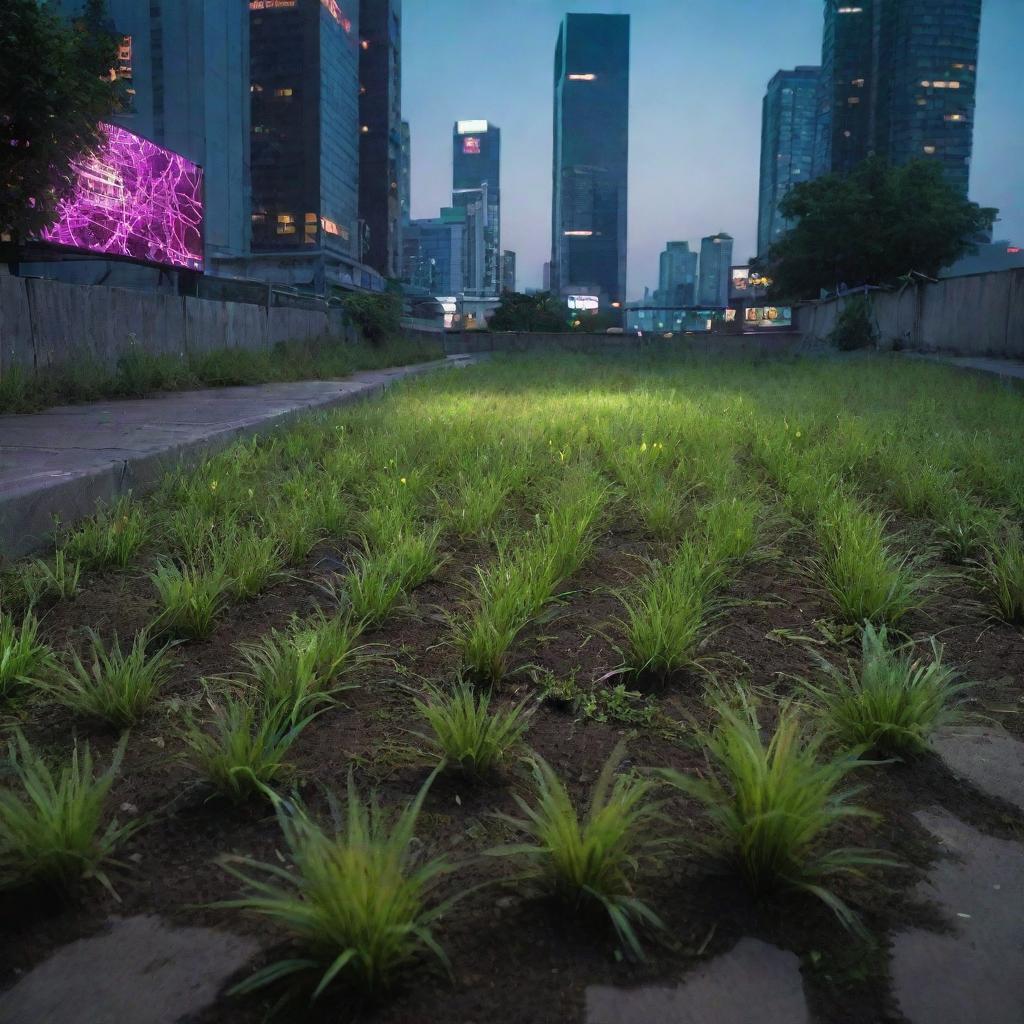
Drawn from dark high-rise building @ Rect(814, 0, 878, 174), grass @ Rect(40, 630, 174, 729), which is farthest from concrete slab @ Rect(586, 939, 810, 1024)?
dark high-rise building @ Rect(814, 0, 878, 174)

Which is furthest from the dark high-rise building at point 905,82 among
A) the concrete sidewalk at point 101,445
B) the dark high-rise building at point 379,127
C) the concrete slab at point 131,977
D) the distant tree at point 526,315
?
the concrete slab at point 131,977

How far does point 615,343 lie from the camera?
33.5 m

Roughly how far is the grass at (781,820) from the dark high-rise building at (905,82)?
149 m

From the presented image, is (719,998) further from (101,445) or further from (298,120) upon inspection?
(298,120)

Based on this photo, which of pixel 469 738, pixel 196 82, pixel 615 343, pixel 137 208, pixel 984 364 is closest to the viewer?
pixel 469 738

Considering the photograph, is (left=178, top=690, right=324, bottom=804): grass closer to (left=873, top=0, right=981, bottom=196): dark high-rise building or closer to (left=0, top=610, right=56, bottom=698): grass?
(left=0, top=610, right=56, bottom=698): grass

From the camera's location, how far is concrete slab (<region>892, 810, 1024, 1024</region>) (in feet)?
3.40

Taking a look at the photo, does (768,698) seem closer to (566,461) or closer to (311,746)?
(311,746)

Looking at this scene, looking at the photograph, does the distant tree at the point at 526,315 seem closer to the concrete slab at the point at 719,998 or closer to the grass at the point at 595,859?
the grass at the point at 595,859

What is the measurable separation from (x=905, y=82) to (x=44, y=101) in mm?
155150

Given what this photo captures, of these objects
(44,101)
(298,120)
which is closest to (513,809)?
(44,101)

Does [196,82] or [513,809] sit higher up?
[196,82]

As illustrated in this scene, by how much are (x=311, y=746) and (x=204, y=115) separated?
62047 millimetres

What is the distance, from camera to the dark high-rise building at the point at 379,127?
419ft
